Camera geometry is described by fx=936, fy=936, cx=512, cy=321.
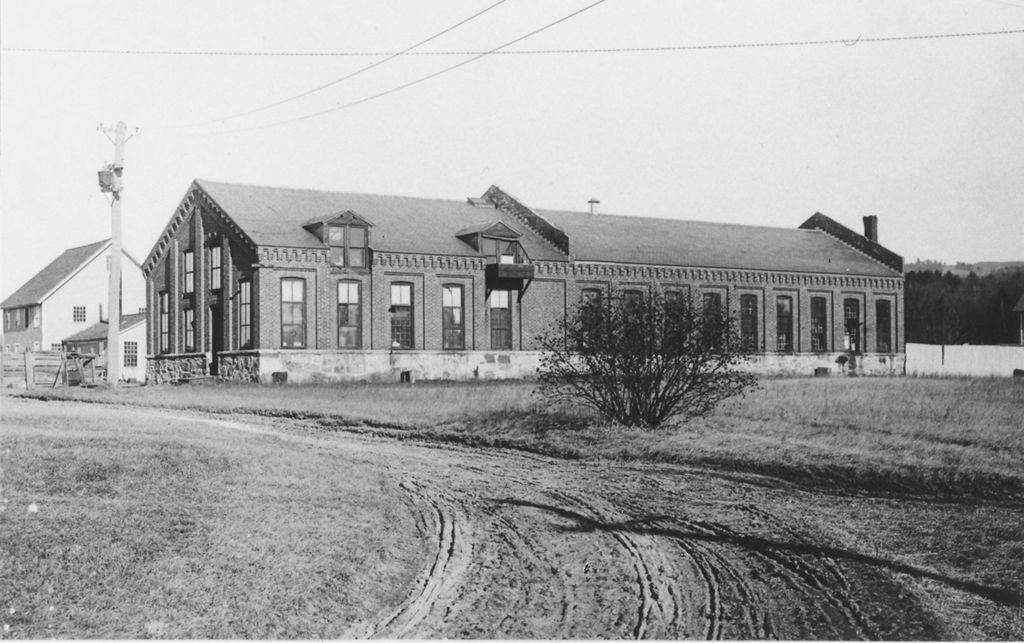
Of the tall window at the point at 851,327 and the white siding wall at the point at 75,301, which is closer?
the tall window at the point at 851,327

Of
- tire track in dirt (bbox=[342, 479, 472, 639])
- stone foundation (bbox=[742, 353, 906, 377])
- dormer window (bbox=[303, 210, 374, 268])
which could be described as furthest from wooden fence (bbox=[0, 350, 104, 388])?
stone foundation (bbox=[742, 353, 906, 377])

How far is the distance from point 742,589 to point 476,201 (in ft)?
133

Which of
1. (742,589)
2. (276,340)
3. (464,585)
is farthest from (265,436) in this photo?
(276,340)

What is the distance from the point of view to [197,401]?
25.0 meters

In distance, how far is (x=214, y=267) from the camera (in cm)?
3925

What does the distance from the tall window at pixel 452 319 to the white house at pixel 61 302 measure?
30111mm

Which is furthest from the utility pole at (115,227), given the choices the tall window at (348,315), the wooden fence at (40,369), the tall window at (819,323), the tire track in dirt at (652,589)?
the tall window at (819,323)

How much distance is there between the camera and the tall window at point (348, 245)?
1480 inches

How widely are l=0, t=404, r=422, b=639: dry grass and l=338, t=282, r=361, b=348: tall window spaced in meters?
24.8

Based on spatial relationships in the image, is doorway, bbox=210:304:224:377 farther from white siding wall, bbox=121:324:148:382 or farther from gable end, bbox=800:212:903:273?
gable end, bbox=800:212:903:273

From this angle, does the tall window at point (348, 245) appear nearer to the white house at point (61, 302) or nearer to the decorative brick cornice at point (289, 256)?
the decorative brick cornice at point (289, 256)

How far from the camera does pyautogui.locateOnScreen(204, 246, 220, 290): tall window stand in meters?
39.1

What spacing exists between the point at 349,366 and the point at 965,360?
87.1 ft

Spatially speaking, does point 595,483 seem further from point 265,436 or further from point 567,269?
point 567,269
